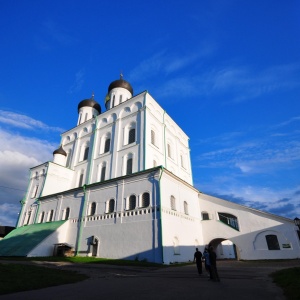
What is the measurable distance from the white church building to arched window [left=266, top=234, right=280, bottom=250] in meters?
0.07

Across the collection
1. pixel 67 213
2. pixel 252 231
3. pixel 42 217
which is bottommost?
pixel 252 231

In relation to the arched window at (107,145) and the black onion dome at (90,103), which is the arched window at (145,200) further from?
the black onion dome at (90,103)

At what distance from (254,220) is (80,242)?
1522 centimetres

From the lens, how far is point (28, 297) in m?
5.49

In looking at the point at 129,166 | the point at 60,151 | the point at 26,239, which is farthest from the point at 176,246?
the point at 60,151

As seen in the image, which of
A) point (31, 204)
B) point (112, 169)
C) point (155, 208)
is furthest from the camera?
point (31, 204)

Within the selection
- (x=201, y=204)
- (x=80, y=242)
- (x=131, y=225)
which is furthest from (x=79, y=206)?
(x=201, y=204)

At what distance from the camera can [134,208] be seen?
57.9 ft

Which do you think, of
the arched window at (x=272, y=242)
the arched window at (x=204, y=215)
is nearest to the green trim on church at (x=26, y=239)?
the arched window at (x=204, y=215)

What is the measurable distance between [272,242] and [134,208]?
11517mm

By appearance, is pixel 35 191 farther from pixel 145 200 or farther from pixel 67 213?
pixel 145 200

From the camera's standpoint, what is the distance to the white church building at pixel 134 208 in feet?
55.2

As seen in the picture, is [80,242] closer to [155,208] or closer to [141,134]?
[155,208]

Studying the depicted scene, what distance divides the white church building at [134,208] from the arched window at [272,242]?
0.07m
